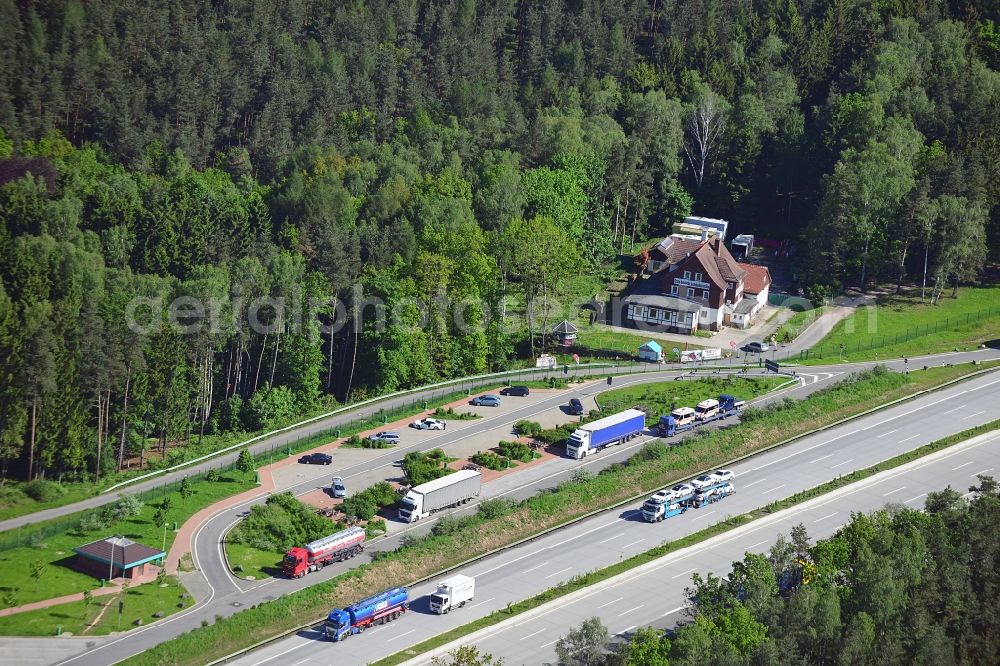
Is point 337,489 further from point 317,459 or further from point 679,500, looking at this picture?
point 679,500

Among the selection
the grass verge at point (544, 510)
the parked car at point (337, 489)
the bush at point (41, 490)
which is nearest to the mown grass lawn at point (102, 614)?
the grass verge at point (544, 510)

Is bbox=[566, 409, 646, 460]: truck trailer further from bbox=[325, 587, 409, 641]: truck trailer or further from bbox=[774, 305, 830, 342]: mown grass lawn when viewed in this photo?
bbox=[774, 305, 830, 342]: mown grass lawn

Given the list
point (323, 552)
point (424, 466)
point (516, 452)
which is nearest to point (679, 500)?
point (516, 452)

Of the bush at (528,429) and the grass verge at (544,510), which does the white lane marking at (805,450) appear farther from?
the bush at (528,429)

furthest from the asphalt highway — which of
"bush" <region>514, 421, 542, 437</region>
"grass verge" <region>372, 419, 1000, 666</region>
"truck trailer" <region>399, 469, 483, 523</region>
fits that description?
"bush" <region>514, 421, 542, 437</region>

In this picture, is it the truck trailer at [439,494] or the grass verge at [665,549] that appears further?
the truck trailer at [439,494]

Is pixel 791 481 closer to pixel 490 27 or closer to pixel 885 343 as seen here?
pixel 885 343

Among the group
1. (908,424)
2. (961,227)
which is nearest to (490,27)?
(961,227)
